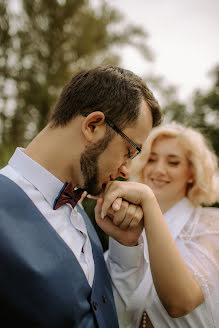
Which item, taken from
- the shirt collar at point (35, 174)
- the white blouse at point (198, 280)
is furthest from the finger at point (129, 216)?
the white blouse at point (198, 280)

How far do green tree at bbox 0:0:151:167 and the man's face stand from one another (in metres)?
8.07

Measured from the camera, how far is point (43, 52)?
9.50 metres

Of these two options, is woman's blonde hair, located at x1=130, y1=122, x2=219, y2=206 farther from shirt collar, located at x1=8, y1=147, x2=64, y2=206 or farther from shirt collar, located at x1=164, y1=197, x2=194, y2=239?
shirt collar, located at x1=8, y1=147, x2=64, y2=206

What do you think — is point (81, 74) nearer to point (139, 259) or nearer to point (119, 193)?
point (119, 193)

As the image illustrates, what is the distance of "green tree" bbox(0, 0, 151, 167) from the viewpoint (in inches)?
359

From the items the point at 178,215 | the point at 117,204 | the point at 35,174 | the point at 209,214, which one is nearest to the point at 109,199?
the point at 117,204

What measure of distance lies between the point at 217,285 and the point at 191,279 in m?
0.28

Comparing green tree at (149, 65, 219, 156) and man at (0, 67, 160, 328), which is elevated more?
green tree at (149, 65, 219, 156)

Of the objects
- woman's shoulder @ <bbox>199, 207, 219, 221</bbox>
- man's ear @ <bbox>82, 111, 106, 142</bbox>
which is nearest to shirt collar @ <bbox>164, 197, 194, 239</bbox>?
woman's shoulder @ <bbox>199, 207, 219, 221</bbox>

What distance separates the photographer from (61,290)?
1.11 metres

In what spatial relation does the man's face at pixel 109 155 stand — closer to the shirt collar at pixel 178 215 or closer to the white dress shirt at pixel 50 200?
the white dress shirt at pixel 50 200

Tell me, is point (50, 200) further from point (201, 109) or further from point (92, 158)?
point (201, 109)

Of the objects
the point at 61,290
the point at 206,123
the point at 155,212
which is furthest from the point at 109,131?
the point at 206,123

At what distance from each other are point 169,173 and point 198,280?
1.13 m
